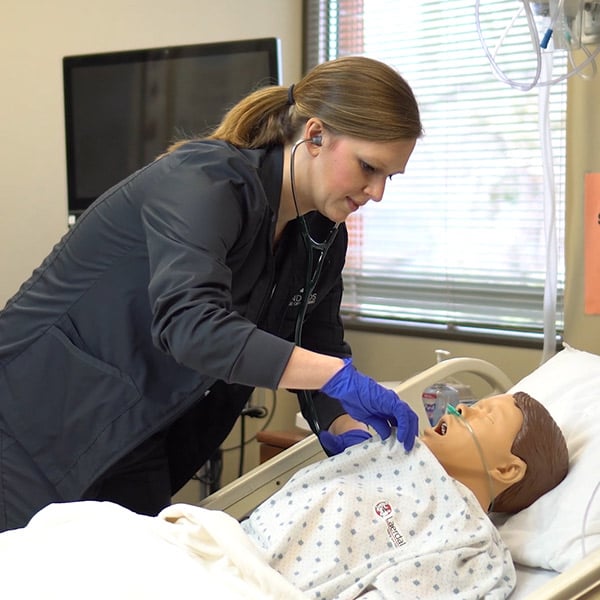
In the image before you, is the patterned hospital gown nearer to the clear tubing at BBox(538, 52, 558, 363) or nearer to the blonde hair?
the blonde hair

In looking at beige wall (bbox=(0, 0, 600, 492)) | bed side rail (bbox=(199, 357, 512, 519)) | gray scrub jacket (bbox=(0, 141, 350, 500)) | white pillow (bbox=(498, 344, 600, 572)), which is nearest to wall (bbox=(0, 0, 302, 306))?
beige wall (bbox=(0, 0, 600, 492))

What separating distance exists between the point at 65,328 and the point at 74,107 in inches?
56.0

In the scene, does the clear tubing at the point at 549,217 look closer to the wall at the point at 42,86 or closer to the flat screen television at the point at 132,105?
the flat screen television at the point at 132,105

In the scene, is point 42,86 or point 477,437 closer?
point 477,437

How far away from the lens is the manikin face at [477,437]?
1702mm

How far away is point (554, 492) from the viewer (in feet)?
5.73

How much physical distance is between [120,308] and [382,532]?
0.61 metres

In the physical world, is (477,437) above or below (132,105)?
below

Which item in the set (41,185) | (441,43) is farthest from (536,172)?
(41,185)

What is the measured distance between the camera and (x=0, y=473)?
1.69m

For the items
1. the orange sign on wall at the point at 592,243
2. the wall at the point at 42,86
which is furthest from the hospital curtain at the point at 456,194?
the wall at the point at 42,86

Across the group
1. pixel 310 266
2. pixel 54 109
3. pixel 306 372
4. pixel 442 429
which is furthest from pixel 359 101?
pixel 54 109

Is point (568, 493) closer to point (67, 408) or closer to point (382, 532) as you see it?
point (382, 532)

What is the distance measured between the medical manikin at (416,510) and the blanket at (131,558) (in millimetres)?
131
